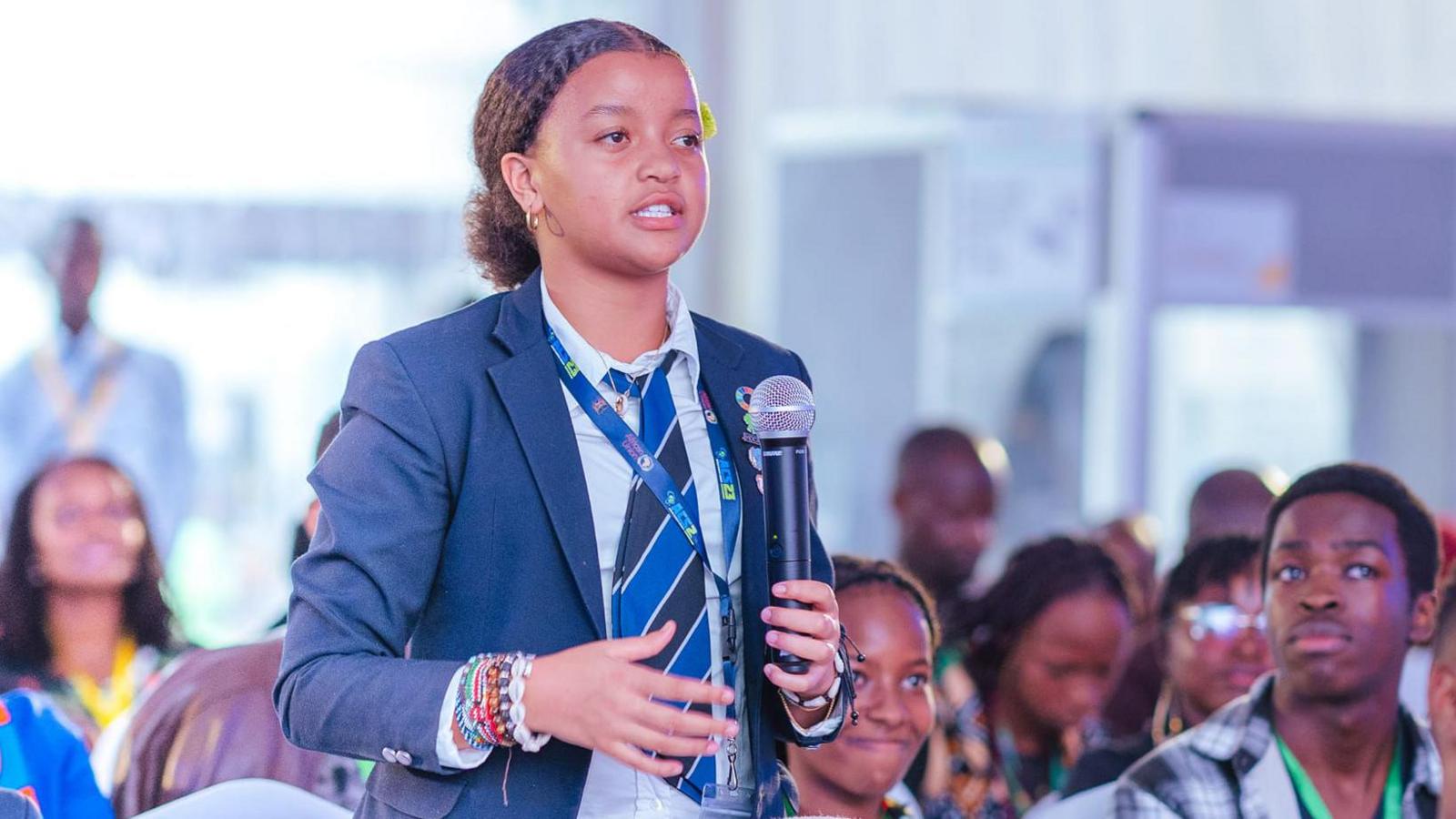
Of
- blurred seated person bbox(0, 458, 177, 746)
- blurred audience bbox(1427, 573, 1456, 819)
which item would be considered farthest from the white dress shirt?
blurred seated person bbox(0, 458, 177, 746)

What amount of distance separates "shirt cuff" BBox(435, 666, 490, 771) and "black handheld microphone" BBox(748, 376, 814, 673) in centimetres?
31

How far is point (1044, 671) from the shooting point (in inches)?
148

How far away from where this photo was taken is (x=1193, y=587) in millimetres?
3512

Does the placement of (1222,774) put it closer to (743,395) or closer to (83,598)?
(743,395)

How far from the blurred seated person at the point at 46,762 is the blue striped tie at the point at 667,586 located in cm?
105

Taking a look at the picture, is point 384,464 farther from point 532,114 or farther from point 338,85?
point 338,85

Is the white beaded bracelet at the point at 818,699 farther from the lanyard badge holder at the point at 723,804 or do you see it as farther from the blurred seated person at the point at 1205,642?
the blurred seated person at the point at 1205,642

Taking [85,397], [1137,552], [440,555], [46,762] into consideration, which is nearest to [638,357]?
[440,555]

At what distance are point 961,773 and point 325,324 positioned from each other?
140 inches

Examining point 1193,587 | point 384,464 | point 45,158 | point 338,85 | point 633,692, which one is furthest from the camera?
point 338,85

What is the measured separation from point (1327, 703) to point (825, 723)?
46.1 inches

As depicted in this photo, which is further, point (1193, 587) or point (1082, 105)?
point (1082, 105)

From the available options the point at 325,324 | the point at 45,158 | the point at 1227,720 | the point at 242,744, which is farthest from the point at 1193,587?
the point at 45,158

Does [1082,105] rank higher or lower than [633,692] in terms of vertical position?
higher
